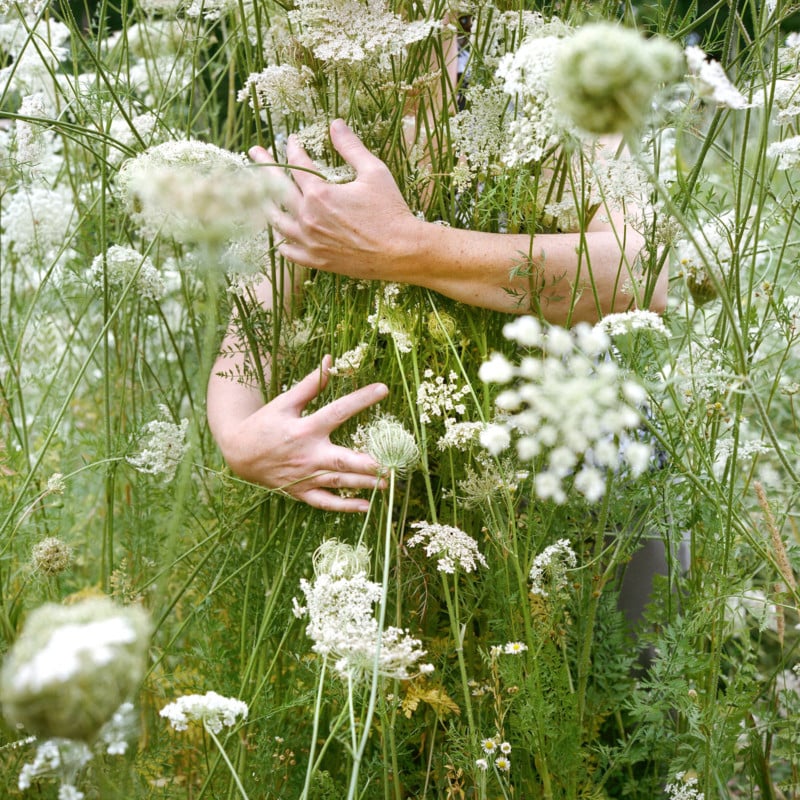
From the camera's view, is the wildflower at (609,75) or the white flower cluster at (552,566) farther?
the white flower cluster at (552,566)

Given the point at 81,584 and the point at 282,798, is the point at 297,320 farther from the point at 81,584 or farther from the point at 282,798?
the point at 81,584

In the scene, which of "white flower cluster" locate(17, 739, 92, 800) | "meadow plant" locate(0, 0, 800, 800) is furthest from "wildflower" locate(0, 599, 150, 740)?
"meadow plant" locate(0, 0, 800, 800)

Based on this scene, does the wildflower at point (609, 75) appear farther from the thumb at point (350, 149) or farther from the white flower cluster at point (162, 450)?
the white flower cluster at point (162, 450)

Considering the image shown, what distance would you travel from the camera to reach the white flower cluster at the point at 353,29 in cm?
108

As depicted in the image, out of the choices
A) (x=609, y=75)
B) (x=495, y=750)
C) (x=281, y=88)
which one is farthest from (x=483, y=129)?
(x=495, y=750)

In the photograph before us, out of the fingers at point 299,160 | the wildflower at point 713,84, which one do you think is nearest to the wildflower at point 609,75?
the wildflower at point 713,84

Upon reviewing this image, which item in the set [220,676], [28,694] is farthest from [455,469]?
[28,694]

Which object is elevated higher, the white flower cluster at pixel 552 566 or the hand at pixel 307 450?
the hand at pixel 307 450

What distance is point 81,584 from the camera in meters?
1.86

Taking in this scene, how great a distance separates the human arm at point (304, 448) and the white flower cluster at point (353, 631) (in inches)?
10.2

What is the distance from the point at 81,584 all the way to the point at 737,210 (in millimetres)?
1540

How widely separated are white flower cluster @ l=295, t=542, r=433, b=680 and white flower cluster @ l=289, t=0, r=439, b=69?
66 centimetres

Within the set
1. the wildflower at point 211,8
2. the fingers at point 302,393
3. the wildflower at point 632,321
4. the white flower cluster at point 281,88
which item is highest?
the wildflower at point 211,8

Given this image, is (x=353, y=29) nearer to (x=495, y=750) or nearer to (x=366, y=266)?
(x=366, y=266)
